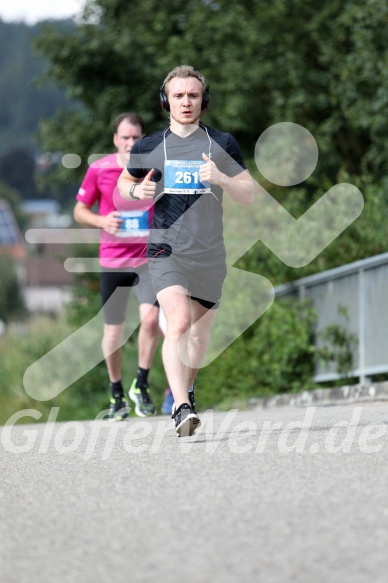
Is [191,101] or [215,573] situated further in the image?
→ [191,101]

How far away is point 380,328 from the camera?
12156 mm

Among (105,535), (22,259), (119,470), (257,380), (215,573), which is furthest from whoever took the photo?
(22,259)

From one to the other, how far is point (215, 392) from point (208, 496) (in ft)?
36.0

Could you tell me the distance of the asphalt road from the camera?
4.01 m

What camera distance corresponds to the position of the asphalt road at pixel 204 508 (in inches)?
158

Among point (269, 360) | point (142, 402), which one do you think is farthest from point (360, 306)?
point (142, 402)

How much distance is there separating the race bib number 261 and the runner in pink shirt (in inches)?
86.0

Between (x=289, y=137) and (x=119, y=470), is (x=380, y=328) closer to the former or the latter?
(x=119, y=470)

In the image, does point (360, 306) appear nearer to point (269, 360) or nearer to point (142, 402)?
point (269, 360)

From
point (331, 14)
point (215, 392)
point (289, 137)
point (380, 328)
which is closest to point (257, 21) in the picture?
point (331, 14)

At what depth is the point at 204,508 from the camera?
501 cm

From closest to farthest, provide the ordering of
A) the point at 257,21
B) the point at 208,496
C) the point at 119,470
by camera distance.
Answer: the point at 208,496 → the point at 119,470 → the point at 257,21

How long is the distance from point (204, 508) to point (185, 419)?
7.78 feet

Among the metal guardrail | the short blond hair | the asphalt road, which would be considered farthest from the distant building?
the asphalt road
